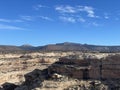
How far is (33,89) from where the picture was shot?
42406 millimetres

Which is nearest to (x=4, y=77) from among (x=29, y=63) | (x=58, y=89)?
(x=29, y=63)

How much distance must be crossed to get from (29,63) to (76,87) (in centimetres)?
5213

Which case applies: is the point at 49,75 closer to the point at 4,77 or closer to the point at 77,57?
the point at 77,57

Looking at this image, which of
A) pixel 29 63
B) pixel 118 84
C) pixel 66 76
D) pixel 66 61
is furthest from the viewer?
pixel 29 63

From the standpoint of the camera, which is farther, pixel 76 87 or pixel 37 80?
pixel 37 80

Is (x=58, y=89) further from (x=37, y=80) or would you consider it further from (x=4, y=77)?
(x=4, y=77)

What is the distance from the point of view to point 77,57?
4669cm

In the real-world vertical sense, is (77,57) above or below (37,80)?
above

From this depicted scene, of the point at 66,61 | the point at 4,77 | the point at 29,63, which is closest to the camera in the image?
the point at 66,61

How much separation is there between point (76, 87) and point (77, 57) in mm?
5910

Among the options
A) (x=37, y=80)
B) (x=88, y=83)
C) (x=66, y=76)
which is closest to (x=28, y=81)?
(x=37, y=80)

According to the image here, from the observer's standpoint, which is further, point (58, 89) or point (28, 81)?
point (28, 81)

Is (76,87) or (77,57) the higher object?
(77,57)

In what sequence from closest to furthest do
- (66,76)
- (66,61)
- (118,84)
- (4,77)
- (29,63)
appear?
(118,84), (66,76), (66,61), (4,77), (29,63)
